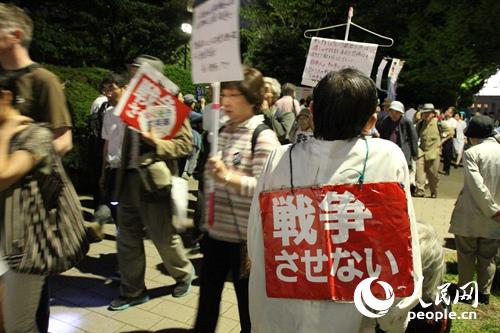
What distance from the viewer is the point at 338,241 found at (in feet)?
5.66

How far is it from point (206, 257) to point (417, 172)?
7809 mm

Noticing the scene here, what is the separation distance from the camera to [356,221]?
172 centimetres

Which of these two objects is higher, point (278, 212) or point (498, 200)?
point (278, 212)

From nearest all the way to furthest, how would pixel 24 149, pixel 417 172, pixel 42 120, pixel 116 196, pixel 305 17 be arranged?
1. pixel 24 149
2. pixel 42 120
3. pixel 116 196
4. pixel 417 172
5. pixel 305 17

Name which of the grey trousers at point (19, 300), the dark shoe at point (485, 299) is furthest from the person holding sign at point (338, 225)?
the dark shoe at point (485, 299)

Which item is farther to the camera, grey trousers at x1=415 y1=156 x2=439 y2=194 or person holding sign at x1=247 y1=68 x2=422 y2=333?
grey trousers at x1=415 y1=156 x2=439 y2=194

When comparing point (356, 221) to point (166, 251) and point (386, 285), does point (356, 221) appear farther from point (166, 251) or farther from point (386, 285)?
point (166, 251)

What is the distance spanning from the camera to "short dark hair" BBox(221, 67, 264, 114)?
2.74 meters

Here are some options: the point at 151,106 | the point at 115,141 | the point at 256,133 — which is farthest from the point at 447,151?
the point at 256,133

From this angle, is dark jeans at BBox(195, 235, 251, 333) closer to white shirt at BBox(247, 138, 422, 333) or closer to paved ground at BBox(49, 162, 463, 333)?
paved ground at BBox(49, 162, 463, 333)

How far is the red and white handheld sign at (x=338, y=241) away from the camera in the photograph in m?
1.70

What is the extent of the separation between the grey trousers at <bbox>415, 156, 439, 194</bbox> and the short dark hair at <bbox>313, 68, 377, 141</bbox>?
322 inches

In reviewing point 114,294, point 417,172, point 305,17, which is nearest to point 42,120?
point 114,294

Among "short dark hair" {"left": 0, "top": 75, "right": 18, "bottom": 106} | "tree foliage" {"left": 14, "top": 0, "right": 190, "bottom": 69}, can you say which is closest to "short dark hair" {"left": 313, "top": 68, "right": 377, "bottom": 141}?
"short dark hair" {"left": 0, "top": 75, "right": 18, "bottom": 106}
